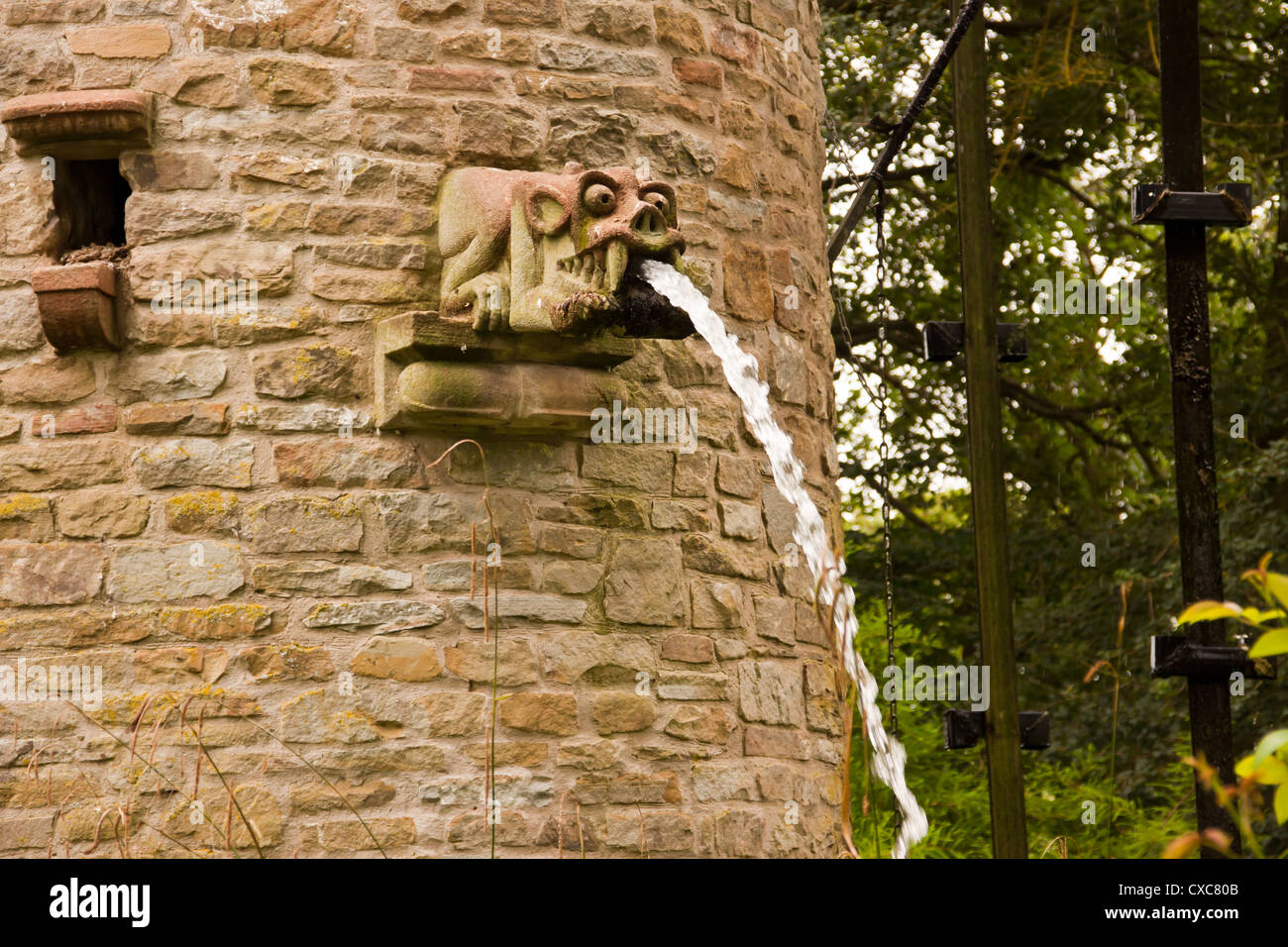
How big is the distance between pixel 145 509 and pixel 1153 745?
8.20 m

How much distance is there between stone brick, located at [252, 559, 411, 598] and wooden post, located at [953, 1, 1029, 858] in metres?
3.12

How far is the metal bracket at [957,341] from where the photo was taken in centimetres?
686

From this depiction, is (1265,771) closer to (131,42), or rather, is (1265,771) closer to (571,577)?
(571,577)

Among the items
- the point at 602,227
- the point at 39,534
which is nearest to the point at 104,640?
the point at 39,534

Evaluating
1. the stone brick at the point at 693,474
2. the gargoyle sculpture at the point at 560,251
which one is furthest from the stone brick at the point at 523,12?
the stone brick at the point at 693,474

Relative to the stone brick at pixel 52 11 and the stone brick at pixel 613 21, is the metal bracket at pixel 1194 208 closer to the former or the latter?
the stone brick at pixel 613 21

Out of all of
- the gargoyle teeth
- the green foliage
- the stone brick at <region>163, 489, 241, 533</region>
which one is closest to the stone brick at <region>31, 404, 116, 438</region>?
the stone brick at <region>163, 489, 241, 533</region>

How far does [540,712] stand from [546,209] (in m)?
1.47

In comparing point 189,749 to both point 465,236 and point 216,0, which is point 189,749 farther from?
point 216,0

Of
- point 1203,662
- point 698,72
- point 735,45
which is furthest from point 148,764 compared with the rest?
point 1203,662

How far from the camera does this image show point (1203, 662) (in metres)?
5.21

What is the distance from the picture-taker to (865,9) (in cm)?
1204

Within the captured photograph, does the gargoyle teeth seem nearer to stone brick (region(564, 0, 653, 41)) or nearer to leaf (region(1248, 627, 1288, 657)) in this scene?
→ stone brick (region(564, 0, 653, 41))

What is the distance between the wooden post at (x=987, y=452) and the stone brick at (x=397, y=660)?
9.77ft
